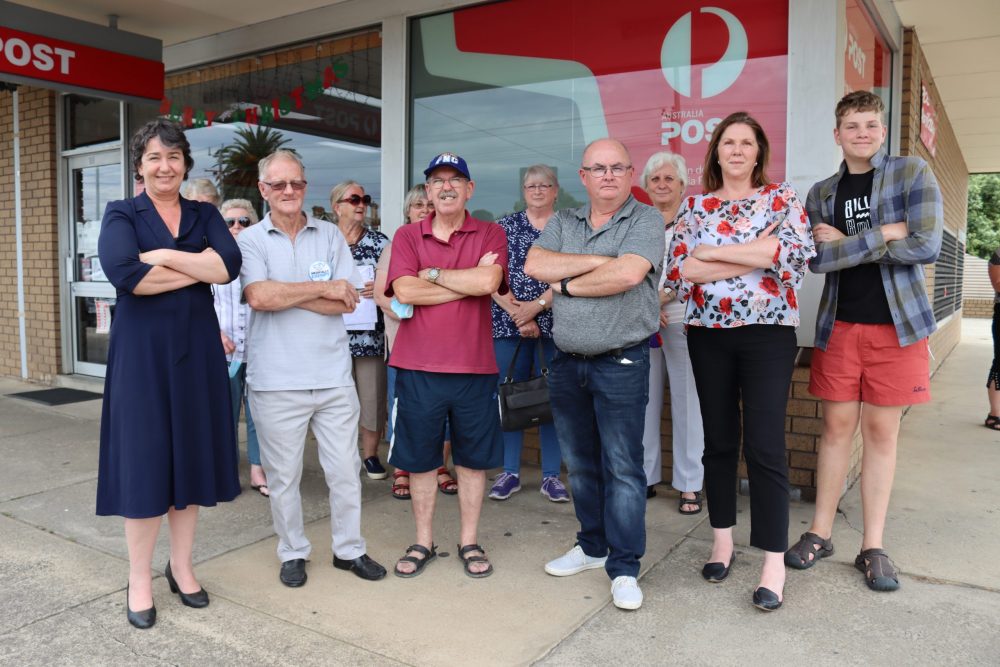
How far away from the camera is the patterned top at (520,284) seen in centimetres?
430

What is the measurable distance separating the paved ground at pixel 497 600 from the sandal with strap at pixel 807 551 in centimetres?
5

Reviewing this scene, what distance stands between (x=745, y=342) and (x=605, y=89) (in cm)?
258

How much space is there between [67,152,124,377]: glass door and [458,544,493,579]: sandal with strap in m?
6.00

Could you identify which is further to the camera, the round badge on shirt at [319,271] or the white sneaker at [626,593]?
the round badge on shirt at [319,271]

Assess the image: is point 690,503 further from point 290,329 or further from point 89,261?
point 89,261

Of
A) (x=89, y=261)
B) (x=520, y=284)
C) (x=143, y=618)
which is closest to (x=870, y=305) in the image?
(x=520, y=284)

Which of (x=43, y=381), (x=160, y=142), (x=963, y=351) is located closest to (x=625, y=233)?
(x=160, y=142)

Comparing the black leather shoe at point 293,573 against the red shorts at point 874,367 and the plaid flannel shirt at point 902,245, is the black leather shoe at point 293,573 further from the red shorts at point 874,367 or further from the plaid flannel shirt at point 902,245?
the plaid flannel shirt at point 902,245

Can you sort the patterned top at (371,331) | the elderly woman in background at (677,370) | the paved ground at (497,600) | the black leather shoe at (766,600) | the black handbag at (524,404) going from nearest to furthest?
the paved ground at (497,600) < the black leather shoe at (766,600) < the black handbag at (524,404) < the elderly woman in background at (677,370) < the patterned top at (371,331)

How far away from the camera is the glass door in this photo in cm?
807

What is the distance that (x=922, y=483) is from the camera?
485 centimetres

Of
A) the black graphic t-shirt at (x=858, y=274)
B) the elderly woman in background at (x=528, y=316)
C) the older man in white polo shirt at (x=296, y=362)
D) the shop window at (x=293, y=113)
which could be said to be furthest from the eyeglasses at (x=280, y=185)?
the shop window at (x=293, y=113)

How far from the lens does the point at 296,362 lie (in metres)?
3.29

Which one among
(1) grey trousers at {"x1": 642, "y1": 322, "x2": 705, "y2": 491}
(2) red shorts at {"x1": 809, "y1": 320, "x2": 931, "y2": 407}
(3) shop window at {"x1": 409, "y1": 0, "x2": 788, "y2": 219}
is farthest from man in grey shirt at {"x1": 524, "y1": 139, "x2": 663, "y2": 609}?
(3) shop window at {"x1": 409, "y1": 0, "x2": 788, "y2": 219}
